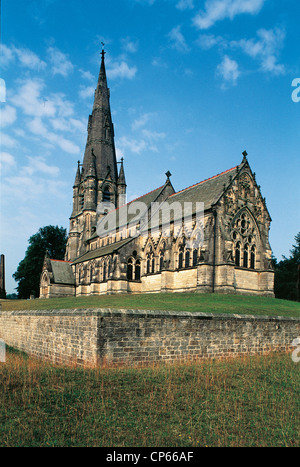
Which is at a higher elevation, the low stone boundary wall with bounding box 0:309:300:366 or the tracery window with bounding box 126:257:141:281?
the tracery window with bounding box 126:257:141:281

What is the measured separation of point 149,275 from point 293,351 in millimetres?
24071

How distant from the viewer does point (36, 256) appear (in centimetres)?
6825

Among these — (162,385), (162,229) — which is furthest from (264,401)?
(162,229)

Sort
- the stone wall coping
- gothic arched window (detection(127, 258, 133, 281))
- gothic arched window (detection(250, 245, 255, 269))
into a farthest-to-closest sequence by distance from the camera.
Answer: gothic arched window (detection(127, 258, 133, 281)) < gothic arched window (detection(250, 245, 255, 269)) < the stone wall coping

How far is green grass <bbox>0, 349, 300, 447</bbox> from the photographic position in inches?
260

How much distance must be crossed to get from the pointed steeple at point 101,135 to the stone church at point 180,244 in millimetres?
2990

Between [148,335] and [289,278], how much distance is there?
41481 millimetres

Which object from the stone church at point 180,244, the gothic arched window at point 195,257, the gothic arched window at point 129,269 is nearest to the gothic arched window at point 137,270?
the stone church at point 180,244

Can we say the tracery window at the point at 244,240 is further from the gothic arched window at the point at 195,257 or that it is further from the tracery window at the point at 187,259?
the tracery window at the point at 187,259

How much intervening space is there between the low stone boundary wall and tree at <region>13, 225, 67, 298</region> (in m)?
51.2

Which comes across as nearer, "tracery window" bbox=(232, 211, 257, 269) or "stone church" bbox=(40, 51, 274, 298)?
"stone church" bbox=(40, 51, 274, 298)

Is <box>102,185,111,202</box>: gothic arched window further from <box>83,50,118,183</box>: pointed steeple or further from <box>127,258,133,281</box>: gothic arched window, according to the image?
<box>127,258,133,281</box>: gothic arched window

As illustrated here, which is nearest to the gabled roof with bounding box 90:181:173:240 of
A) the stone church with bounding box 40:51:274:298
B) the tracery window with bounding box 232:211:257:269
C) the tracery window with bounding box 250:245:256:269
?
the stone church with bounding box 40:51:274:298

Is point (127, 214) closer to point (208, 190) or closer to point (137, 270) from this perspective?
point (137, 270)
